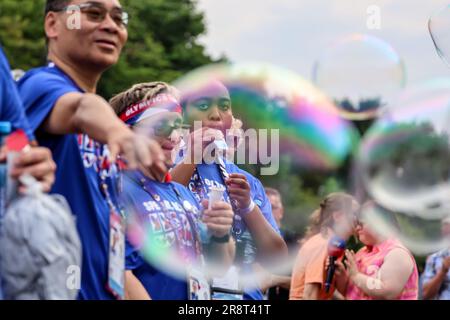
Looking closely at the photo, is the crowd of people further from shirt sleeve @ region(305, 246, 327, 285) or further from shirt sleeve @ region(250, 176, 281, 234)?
shirt sleeve @ region(305, 246, 327, 285)

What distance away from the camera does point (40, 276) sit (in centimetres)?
301

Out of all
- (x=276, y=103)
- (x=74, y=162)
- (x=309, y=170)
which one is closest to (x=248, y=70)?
(x=276, y=103)

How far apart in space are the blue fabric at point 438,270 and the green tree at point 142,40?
1768 centimetres

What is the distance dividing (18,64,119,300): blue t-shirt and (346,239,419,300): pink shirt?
9.88 ft

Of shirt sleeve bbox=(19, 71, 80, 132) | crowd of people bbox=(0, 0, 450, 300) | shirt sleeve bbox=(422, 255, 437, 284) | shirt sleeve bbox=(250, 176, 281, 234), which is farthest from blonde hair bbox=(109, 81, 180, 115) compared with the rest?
shirt sleeve bbox=(422, 255, 437, 284)

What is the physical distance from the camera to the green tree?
2698 cm

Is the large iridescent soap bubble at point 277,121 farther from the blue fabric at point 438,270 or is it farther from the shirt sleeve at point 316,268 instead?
the blue fabric at point 438,270

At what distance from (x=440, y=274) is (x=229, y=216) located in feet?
13.2

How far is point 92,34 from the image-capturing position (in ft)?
11.9

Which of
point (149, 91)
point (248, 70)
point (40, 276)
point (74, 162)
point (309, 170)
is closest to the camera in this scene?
point (40, 276)

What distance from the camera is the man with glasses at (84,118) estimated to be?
11.0 ft

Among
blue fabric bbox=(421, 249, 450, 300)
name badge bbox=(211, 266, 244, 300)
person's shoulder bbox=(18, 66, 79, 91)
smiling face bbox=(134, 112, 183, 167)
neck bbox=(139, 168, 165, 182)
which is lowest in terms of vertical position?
blue fabric bbox=(421, 249, 450, 300)

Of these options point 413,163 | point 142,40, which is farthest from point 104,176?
point 142,40
